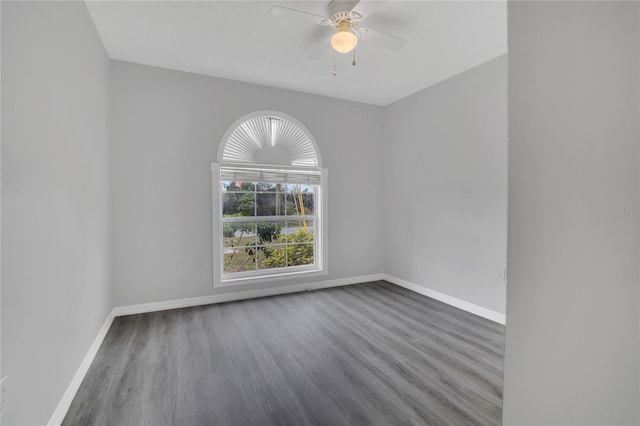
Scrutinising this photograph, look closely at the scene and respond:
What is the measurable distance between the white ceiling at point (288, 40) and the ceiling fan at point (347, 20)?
0.08 meters

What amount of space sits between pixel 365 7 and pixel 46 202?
2422 millimetres

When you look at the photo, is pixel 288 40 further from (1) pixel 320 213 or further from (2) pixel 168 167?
(1) pixel 320 213

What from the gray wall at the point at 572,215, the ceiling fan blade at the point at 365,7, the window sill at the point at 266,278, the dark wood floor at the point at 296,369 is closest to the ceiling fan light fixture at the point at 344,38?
the ceiling fan blade at the point at 365,7

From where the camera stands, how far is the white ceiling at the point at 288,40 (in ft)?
7.84

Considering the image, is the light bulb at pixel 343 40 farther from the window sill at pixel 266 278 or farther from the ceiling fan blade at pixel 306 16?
the window sill at pixel 266 278

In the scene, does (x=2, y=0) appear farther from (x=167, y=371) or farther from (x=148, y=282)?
(x=148, y=282)

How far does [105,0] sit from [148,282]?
2703 millimetres

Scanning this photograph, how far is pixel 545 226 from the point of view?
0.75 m

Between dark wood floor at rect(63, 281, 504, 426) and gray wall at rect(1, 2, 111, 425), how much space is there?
1.36 ft

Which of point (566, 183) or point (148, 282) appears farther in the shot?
point (148, 282)

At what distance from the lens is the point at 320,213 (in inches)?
176

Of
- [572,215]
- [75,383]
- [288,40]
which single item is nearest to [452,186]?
[288,40]

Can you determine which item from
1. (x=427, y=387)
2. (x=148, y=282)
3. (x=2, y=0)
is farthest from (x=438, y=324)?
(x=2, y=0)

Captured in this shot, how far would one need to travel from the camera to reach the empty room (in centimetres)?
69
